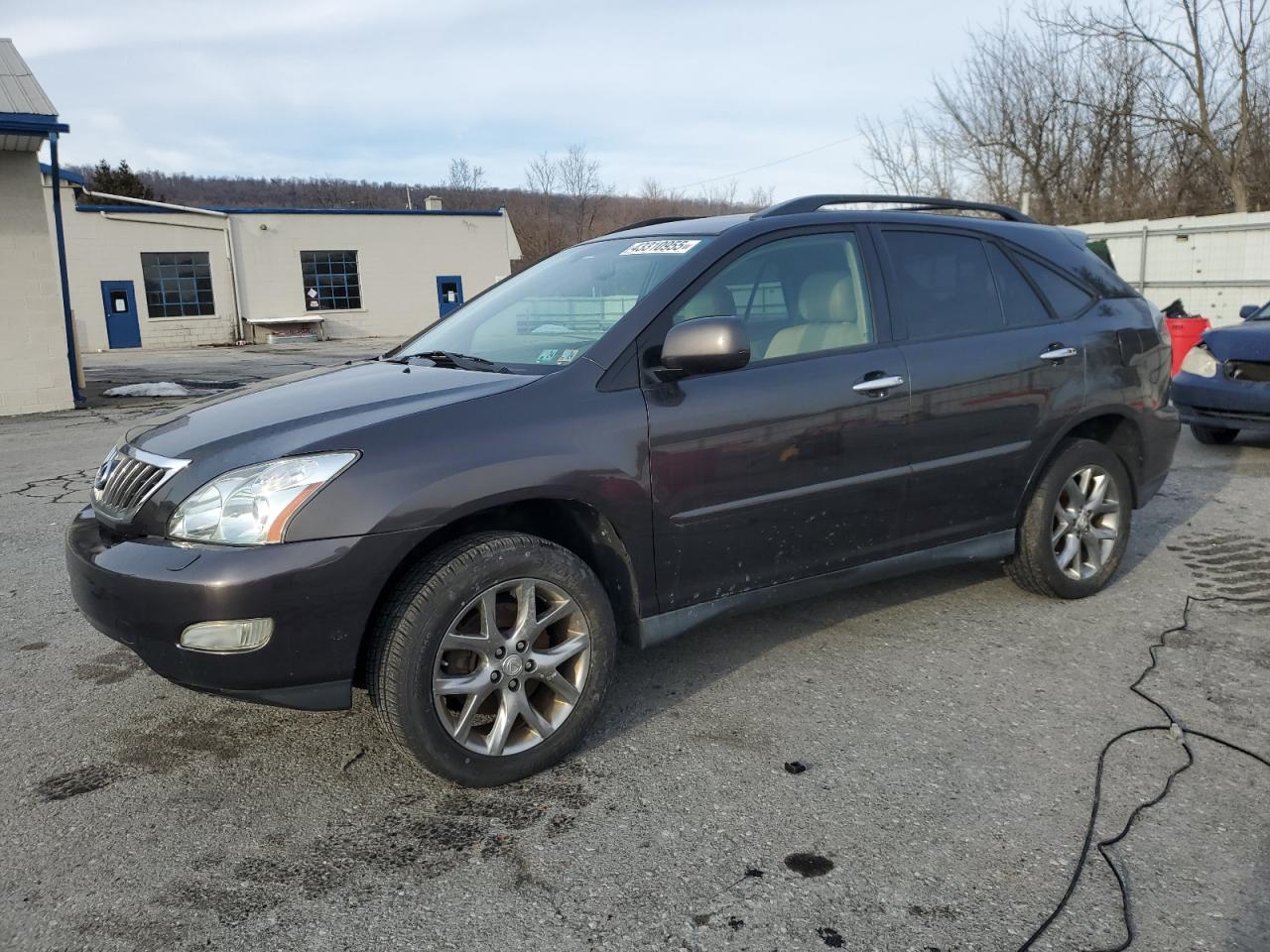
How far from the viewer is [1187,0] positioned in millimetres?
24062

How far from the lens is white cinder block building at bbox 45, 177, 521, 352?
30.0 metres

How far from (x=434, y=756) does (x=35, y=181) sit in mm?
13807

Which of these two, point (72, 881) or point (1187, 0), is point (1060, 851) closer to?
point (72, 881)

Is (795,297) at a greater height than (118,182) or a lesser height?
lesser

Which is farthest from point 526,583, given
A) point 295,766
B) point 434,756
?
point 295,766

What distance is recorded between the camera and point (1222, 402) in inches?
322

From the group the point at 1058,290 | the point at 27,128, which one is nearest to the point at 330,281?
the point at 27,128

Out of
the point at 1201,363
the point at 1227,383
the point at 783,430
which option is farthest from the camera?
the point at 1201,363

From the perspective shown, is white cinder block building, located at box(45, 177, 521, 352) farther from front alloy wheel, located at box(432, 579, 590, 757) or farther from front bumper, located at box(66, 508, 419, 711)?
front alloy wheel, located at box(432, 579, 590, 757)

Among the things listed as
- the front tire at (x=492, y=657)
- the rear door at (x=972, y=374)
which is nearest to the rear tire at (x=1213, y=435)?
the rear door at (x=972, y=374)

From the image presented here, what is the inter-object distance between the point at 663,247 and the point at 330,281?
32172 millimetres

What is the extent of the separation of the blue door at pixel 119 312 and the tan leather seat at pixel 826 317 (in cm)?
3133

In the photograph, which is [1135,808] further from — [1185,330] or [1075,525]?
[1185,330]

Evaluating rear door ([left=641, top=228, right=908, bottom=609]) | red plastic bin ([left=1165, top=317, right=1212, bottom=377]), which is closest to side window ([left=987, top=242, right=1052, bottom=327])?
rear door ([left=641, top=228, right=908, bottom=609])
